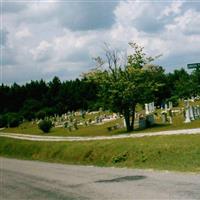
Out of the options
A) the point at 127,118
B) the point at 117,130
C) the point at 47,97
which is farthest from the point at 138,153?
the point at 47,97

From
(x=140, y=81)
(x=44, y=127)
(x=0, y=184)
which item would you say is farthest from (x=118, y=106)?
(x=0, y=184)

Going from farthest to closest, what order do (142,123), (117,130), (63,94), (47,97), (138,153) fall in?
(47,97), (63,94), (117,130), (142,123), (138,153)

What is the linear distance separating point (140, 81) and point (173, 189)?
127ft

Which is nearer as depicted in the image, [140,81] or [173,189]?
[173,189]

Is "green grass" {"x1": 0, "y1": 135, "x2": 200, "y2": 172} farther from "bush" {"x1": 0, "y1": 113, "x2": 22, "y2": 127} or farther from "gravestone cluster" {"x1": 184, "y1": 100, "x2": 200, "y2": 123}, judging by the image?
"bush" {"x1": 0, "y1": 113, "x2": 22, "y2": 127}

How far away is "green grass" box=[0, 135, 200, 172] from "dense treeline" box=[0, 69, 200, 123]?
36763 mm

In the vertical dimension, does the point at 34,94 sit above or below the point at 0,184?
above

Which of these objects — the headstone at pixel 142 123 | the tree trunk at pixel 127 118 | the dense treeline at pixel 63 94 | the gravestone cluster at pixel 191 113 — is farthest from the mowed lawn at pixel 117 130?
the dense treeline at pixel 63 94

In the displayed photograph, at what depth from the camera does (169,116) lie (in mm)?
49594

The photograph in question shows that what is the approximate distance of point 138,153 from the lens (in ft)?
89.0

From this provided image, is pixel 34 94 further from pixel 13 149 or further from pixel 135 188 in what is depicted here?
pixel 135 188

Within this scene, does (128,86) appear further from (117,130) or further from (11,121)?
(11,121)

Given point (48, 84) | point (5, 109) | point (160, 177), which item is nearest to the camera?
point (160, 177)

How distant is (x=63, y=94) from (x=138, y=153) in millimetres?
102532
